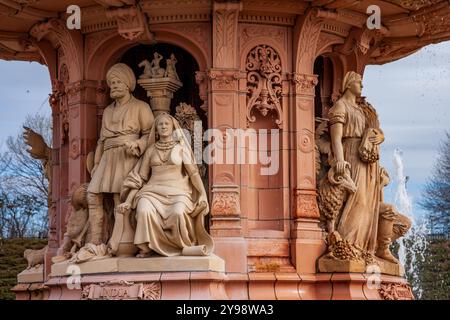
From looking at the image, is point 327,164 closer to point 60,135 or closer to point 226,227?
point 226,227

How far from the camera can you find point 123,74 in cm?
2283

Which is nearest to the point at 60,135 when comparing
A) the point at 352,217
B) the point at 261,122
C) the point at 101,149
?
the point at 101,149

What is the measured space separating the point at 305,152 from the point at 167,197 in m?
2.75

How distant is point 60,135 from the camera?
A: 25.2 meters

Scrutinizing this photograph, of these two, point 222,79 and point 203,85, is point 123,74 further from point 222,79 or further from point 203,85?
point 222,79

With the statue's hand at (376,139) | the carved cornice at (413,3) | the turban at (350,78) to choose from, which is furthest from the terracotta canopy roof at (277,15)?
the statue's hand at (376,139)

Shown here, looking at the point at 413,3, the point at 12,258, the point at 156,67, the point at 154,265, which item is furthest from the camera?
the point at 12,258

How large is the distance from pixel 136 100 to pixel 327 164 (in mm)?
3517

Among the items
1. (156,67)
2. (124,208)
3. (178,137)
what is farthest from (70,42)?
(124,208)

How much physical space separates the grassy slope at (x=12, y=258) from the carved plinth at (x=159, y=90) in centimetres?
1657

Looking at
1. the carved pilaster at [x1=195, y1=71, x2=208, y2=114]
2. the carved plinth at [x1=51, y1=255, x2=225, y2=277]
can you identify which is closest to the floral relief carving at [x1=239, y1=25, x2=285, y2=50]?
the carved pilaster at [x1=195, y1=71, x2=208, y2=114]

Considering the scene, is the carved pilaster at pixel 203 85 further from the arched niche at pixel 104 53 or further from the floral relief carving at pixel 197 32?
the arched niche at pixel 104 53

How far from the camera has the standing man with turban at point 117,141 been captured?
73.8 ft

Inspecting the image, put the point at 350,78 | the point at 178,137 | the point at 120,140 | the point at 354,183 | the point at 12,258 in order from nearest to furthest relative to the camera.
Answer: the point at 178,137 → the point at 120,140 → the point at 354,183 → the point at 350,78 → the point at 12,258
